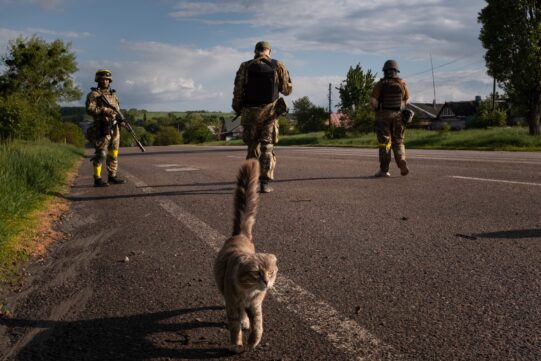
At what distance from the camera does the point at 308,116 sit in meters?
94.6

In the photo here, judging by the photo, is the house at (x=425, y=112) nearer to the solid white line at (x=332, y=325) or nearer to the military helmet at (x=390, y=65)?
the military helmet at (x=390, y=65)

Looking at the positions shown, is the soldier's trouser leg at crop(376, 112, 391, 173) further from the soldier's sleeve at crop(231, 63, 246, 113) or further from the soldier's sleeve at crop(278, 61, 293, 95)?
the soldier's sleeve at crop(231, 63, 246, 113)

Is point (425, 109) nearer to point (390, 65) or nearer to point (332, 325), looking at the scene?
point (390, 65)

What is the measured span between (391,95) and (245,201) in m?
7.89

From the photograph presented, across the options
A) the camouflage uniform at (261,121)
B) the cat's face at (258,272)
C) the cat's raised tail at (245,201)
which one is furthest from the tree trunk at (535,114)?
the cat's face at (258,272)

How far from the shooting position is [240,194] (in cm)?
344

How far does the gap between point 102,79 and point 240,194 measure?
7.38 metres

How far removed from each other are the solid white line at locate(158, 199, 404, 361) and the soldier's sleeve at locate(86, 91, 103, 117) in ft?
23.7

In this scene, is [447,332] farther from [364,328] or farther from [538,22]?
[538,22]

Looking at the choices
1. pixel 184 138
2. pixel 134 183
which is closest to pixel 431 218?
pixel 134 183

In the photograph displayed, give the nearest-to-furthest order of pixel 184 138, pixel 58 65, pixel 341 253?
pixel 341 253 < pixel 58 65 < pixel 184 138

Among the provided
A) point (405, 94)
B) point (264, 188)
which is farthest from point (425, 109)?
point (264, 188)

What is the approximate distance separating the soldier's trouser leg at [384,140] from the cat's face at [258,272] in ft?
26.7

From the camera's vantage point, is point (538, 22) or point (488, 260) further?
point (538, 22)
